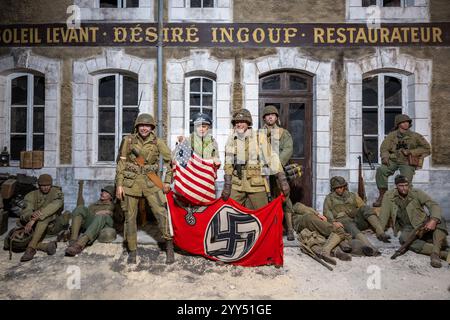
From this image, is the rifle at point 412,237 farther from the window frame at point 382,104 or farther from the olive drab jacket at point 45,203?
the olive drab jacket at point 45,203

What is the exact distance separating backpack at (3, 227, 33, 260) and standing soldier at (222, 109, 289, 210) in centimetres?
331

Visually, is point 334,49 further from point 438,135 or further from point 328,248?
Result: point 328,248

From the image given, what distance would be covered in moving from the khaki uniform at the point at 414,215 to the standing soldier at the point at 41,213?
5.54 m

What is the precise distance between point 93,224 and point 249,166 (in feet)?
9.36

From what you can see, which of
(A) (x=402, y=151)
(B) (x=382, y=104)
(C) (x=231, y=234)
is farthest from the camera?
(B) (x=382, y=104)

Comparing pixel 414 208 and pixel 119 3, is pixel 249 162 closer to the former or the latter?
pixel 414 208

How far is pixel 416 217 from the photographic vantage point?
15.8 feet

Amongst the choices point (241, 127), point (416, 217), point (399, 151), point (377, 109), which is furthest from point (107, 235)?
point (377, 109)

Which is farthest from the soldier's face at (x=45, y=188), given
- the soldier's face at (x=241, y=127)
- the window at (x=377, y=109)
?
the window at (x=377, y=109)

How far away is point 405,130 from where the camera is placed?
20.5ft

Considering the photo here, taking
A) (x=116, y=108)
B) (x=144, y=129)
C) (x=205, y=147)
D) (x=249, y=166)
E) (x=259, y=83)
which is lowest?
(x=249, y=166)

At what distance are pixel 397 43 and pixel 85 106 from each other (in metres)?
7.38

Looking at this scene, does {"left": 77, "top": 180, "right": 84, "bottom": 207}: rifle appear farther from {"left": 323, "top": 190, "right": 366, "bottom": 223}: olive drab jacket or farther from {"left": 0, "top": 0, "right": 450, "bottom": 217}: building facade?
{"left": 323, "top": 190, "right": 366, "bottom": 223}: olive drab jacket

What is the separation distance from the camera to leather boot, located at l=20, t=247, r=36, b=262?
4.41 meters
